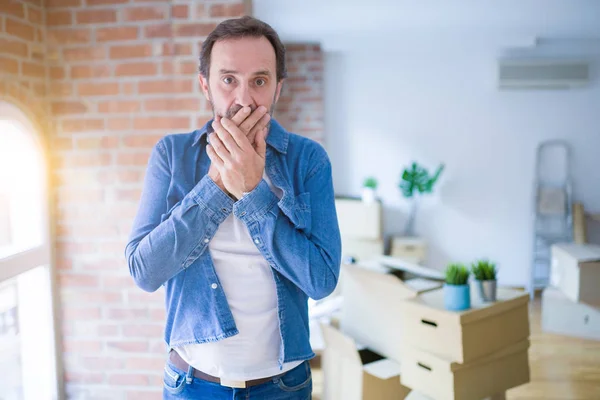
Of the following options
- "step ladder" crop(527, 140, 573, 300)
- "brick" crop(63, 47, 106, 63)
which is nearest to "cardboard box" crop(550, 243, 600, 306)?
"step ladder" crop(527, 140, 573, 300)

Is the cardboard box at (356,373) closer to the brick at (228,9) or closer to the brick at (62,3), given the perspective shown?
the brick at (228,9)

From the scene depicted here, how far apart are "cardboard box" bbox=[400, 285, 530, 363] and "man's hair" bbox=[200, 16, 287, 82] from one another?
1351mm

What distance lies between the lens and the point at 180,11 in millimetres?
1945

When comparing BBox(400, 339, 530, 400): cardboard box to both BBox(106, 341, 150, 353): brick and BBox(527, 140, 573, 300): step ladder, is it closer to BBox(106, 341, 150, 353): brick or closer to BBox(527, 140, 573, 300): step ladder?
BBox(106, 341, 150, 353): brick

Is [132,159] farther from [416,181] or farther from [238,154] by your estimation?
[416,181]

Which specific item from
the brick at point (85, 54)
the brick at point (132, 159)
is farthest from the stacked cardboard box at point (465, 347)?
the brick at point (85, 54)

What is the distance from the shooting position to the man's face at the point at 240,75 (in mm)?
1084

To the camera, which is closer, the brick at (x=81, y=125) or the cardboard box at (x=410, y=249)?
the brick at (x=81, y=125)

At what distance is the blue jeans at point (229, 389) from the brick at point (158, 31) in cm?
130

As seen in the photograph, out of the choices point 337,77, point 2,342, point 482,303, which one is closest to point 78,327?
point 2,342

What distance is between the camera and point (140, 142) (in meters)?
2.02

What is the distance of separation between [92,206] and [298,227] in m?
1.28

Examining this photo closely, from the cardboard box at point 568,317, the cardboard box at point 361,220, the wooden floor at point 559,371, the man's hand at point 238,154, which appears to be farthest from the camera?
the cardboard box at point 361,220

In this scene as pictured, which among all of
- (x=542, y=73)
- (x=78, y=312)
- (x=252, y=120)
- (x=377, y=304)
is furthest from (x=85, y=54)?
(x=542, y=73)
